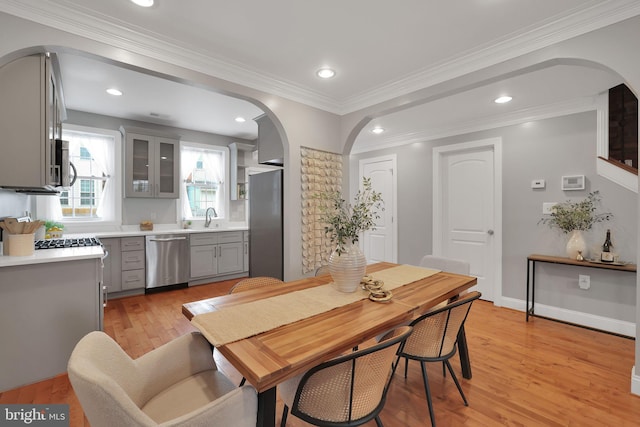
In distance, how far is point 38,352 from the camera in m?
2.07

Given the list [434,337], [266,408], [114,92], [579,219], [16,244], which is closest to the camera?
[266,408]

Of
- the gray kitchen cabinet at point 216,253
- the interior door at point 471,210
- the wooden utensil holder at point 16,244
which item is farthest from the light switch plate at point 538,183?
the wooden utensil holder at point 16,244

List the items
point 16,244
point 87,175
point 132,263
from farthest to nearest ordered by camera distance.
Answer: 1. point 87,175
2. point 132,263
3. point 16,244

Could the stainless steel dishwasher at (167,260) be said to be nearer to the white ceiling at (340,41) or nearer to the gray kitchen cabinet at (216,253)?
the gray kitchen cabinet at (216,253)

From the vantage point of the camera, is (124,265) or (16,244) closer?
(16,244)

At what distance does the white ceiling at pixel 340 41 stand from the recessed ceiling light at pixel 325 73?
63 mm

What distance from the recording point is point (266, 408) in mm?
1066

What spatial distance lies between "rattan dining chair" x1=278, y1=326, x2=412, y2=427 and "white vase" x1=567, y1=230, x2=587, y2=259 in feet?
9.75

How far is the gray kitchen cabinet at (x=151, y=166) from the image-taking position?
4238 millimetres

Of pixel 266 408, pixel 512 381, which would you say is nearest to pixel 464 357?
pixel 512 381

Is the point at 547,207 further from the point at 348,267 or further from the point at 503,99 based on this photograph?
the point at 348,267

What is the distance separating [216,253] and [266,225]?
5.95ft

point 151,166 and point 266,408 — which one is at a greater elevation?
point 151,166

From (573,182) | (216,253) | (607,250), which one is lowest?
(216,253)
